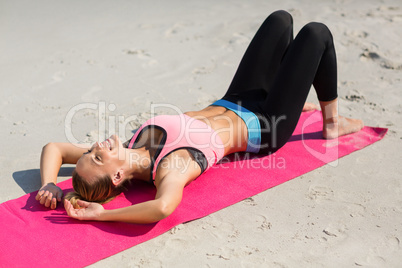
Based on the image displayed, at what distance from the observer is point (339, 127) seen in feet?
12.6

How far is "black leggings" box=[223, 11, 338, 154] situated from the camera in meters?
3.44

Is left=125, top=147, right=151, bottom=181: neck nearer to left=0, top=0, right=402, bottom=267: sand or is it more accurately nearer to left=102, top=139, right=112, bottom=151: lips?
left=102, top=139, right=112, bottom=151: lips

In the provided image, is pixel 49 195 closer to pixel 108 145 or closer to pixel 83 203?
pixel 83 203

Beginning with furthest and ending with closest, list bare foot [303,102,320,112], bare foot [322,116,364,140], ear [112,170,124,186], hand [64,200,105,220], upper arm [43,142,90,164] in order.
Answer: bare foot [303,102,320,112], bare foot [322,116,364,140], upper arm [43,142,90,164], ear [112,170,124,186], hand [64,200,105,220]

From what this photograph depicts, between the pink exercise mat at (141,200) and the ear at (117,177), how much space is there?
6.0 inches

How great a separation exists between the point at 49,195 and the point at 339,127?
86.3 inches

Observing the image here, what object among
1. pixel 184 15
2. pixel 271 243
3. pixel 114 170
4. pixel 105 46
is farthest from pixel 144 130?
pixel 184 15

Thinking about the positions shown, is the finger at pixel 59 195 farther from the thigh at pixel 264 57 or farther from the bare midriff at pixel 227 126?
the thigh at pixel 264 57

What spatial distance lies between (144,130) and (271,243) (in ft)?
3.59

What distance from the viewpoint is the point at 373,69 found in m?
5.02

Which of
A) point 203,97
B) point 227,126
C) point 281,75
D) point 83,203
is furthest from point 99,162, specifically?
point 203,97

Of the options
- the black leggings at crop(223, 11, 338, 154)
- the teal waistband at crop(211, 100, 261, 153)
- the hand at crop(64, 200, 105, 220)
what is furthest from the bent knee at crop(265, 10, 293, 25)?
the hand at crop(64, 200, 105, 220)

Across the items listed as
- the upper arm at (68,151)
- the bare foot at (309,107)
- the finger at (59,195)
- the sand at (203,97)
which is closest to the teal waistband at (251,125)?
the sand at (203,97)

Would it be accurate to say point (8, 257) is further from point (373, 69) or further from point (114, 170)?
point (373, 69)
